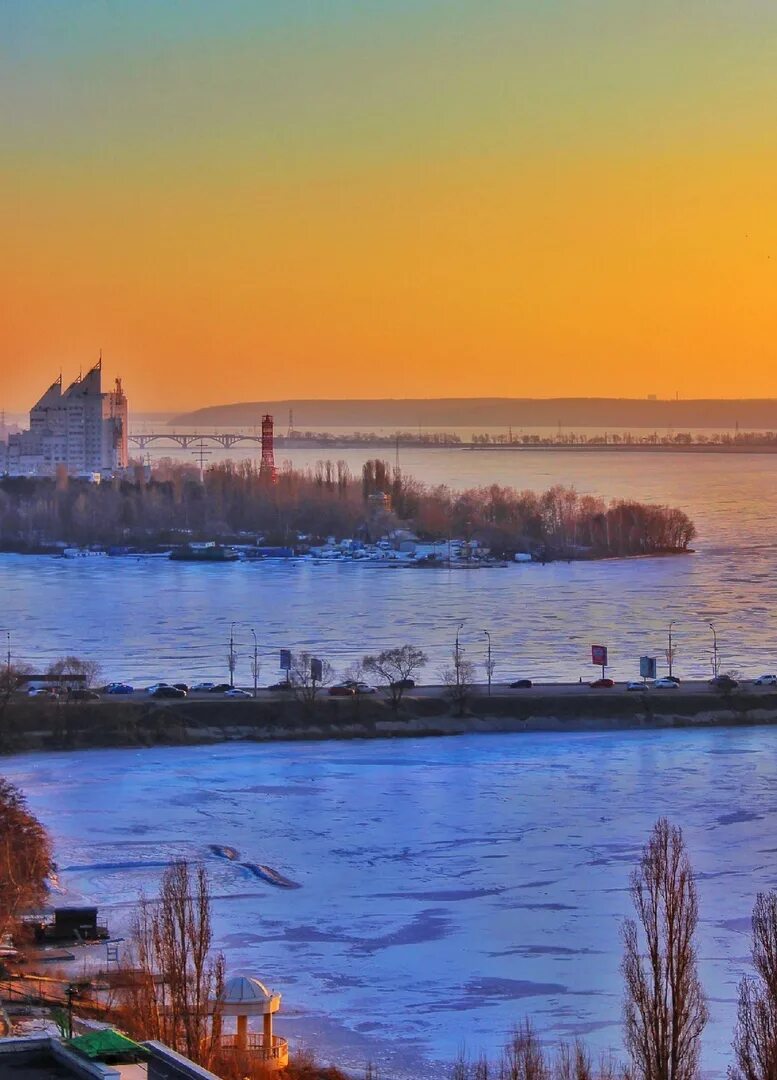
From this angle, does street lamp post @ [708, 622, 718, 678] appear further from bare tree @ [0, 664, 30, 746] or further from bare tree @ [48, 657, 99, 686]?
bare tree @ [0, 664, 30, 746]

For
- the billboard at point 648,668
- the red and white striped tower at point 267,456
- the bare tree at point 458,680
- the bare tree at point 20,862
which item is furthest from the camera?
the red and white striped tower at point 267,456

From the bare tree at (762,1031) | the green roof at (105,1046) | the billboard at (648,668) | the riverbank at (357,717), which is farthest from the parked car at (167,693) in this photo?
the green roof at (105,1046)

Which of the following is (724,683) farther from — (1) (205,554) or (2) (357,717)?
(1) (205,554)

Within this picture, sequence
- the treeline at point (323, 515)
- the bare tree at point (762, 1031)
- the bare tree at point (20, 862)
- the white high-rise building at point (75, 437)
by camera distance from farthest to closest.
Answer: the white high-rise building at point (75, 437) < the treeline at point (323, 515) < the bare tree at point (20, 862) < the bare tree at point (762, 1031)

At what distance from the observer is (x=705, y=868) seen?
5754 millimetres

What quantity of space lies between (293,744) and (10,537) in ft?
47.2

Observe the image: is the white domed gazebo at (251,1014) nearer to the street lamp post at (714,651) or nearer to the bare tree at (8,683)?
the bare tree at (8,683)

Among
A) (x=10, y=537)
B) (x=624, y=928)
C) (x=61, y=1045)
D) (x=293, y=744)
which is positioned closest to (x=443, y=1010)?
(x=624, y=928)

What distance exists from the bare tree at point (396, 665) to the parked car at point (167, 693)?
104 cm

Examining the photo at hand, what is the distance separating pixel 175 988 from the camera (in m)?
3.68

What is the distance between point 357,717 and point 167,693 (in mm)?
914

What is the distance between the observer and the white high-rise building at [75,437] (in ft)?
113

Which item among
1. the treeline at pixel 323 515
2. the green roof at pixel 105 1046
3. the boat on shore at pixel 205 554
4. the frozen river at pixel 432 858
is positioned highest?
the treeline at pixel 323 515

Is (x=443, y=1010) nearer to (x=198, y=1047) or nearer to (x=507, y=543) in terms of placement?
(x=198, y=1047)
